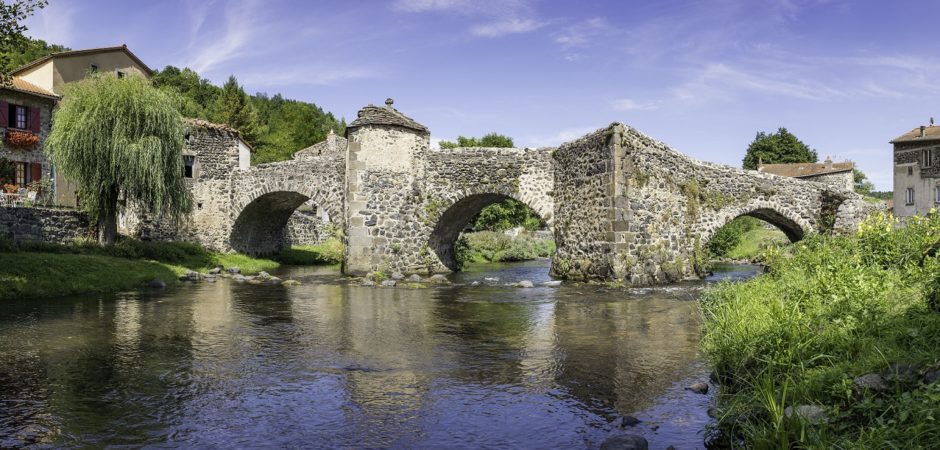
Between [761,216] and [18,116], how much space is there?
106ft

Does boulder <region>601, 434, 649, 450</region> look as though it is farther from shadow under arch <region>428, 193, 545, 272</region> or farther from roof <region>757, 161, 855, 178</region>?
roof <region>757, 161, 855, 178</region>

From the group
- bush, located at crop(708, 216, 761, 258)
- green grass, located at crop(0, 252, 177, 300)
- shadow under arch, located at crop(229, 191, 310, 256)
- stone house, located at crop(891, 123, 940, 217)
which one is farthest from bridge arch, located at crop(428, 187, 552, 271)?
stone house, located at crop(891, 123, 940, 217)

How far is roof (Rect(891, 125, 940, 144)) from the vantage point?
4916 centimetres

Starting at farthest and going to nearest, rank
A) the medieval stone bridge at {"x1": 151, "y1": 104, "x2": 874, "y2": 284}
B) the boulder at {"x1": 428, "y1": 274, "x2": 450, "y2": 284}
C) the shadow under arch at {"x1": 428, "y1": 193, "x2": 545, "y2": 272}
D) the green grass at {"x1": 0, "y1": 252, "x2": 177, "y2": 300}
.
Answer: the shadow under arch at {"x1": 428, "y1": 193, "x2": 545, "y2": 272} → the boulder at {"x1": 428, "y1": 274, "x2": 450, "y2": 284} → the medieval stone bridge at {"x1": 151, "y1": 104, "x2": 874, "y2": 284} → the green grass at {"x1": 0, "y1": 252, "x2": 177, "y2": 300}

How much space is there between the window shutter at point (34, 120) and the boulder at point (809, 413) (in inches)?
1382

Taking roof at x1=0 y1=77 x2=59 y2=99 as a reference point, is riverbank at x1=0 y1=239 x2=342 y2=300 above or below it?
below

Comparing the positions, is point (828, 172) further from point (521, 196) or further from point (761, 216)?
point (521, 196)

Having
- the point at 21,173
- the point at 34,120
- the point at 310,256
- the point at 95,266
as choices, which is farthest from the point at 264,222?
the point at 95,266

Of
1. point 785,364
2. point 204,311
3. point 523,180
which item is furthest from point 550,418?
point 523,180

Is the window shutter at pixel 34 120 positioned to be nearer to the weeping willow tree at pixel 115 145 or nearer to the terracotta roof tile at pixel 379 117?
the weeping willow tree at pixel 115 145

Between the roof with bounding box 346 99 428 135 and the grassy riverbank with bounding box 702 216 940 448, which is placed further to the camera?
the roof with bounding box 346 99 428 135

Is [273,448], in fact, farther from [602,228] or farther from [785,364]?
[602,228]

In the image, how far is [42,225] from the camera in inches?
855

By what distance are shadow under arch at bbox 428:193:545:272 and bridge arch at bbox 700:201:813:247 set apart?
596 cm
